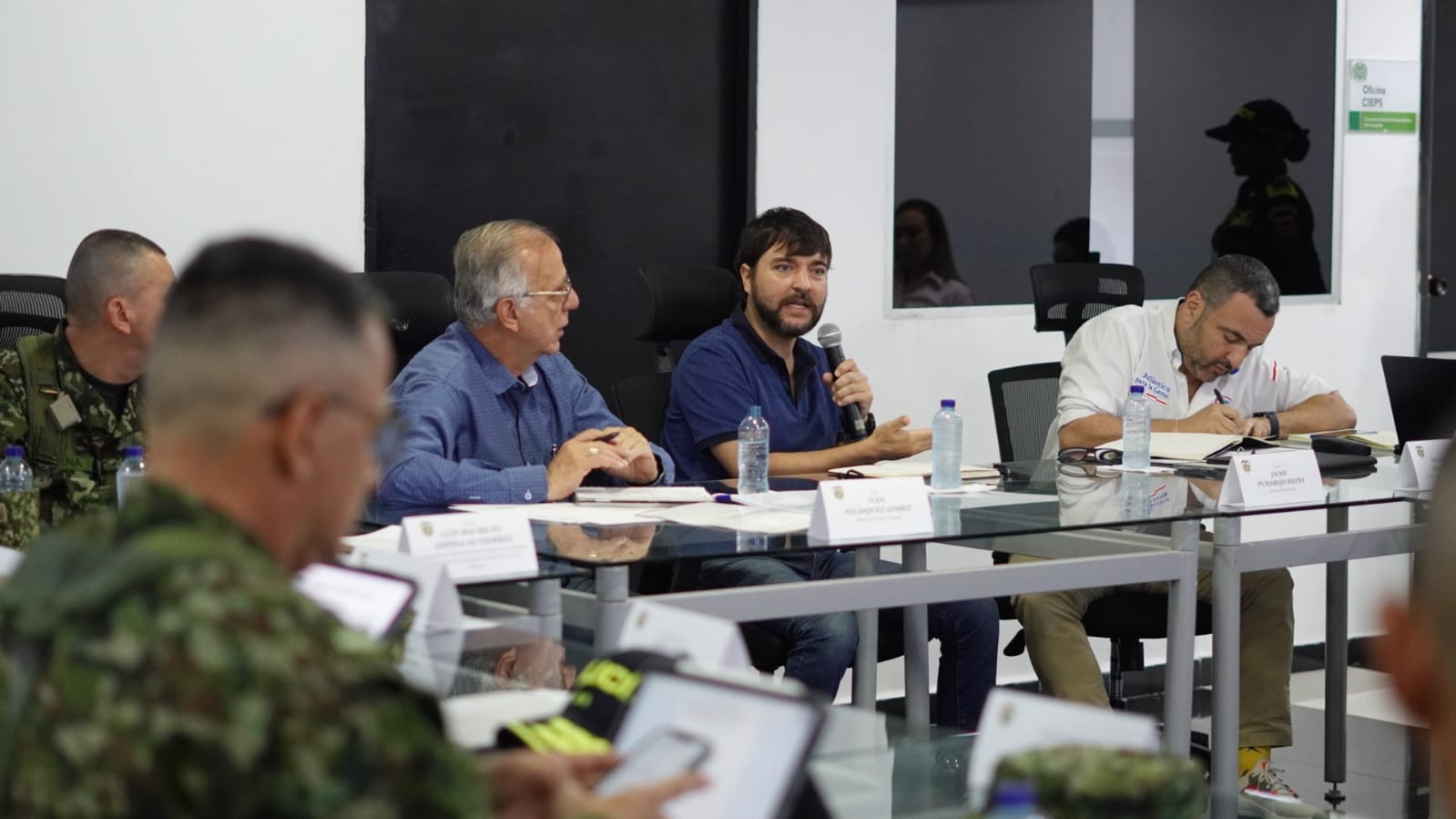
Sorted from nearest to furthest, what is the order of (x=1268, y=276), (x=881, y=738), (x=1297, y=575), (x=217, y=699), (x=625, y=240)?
1. (x=217, y=699)
2. (x=881, y=738)
3. (x=1268, y=276)
4. (x=625, y=240)
5. (x=1297, y=575)

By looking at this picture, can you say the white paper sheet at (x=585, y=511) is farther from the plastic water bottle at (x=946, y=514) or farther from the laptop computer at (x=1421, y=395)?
the laptop computer at (x=1421, y=395)

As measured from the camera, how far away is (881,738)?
4.64 feet

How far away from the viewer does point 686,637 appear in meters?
1.43

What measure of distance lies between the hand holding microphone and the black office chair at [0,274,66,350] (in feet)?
4.98

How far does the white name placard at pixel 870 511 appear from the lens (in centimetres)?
255

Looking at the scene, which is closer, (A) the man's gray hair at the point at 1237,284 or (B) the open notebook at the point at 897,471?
(B) the open notebook at the point at 897,471

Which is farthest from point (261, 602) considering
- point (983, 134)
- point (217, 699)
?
point (983, 134)

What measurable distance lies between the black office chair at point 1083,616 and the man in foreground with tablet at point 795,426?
20 centimetres

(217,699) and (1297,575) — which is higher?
(217,699)

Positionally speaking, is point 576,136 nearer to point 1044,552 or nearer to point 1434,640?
point 1044,552

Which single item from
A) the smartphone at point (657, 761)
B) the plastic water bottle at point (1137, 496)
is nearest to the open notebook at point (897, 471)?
the plastic water bottle at point (1137, 496)

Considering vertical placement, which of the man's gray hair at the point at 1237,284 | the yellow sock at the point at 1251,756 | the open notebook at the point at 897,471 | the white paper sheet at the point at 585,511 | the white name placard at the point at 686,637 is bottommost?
the yellow sock at the point at 1251,756

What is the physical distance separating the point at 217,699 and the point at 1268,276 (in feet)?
11.6

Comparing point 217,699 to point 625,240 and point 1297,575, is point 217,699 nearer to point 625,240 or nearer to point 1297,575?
point 625,240
